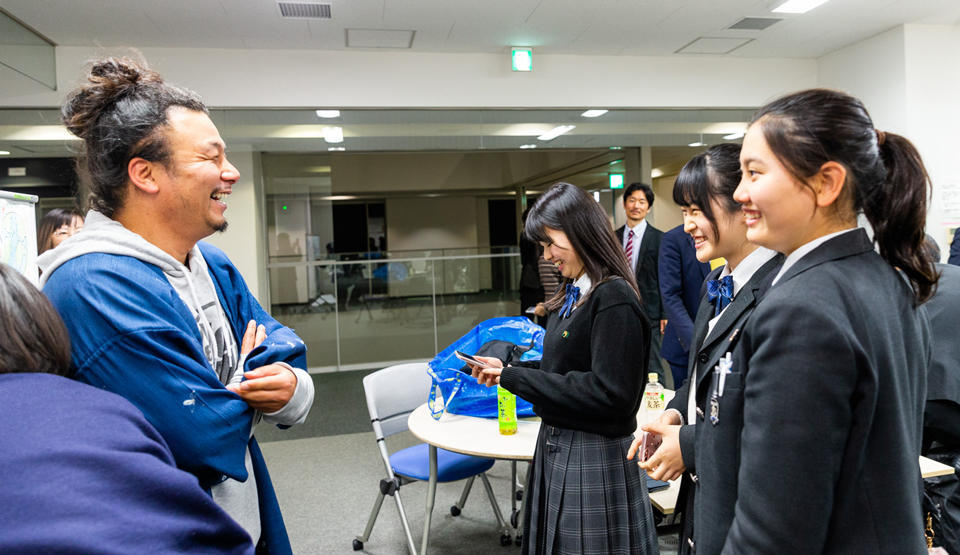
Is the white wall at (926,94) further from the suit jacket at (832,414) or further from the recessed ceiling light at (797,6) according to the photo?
the suit jacket at (832,414)

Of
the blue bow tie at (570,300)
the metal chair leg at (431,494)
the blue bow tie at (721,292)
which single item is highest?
the blue bow tie at (721,292)

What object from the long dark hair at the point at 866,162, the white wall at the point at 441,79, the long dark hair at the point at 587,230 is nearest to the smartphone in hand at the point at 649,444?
the long dark hair at the point at 587,230

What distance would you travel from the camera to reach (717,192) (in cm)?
139

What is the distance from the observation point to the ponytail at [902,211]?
87cm

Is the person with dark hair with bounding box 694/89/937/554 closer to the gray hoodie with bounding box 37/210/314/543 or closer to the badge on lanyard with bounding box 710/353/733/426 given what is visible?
the badge on lanyard with bounding box 710/353/733/426

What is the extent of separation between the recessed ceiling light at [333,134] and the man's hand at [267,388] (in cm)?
448

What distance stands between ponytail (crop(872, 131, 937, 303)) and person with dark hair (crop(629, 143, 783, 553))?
20 cm

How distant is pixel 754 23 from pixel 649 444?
4665 mm

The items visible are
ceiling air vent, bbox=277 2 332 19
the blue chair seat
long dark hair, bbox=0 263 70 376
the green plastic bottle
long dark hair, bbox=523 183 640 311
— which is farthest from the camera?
ceiling air vent, bbox=277 2 332 19

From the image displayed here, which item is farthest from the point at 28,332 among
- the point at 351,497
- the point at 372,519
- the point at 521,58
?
the point at 521,58

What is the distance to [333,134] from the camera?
17.5 feet

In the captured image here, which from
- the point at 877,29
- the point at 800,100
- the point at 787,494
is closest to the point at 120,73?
the point at 800,100

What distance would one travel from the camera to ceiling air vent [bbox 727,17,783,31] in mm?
4742

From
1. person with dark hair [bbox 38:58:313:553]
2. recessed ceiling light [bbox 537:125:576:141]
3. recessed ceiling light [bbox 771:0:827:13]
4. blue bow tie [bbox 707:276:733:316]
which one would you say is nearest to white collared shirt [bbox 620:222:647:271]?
recessed ceiling light [bbox 537:125:576:141]
